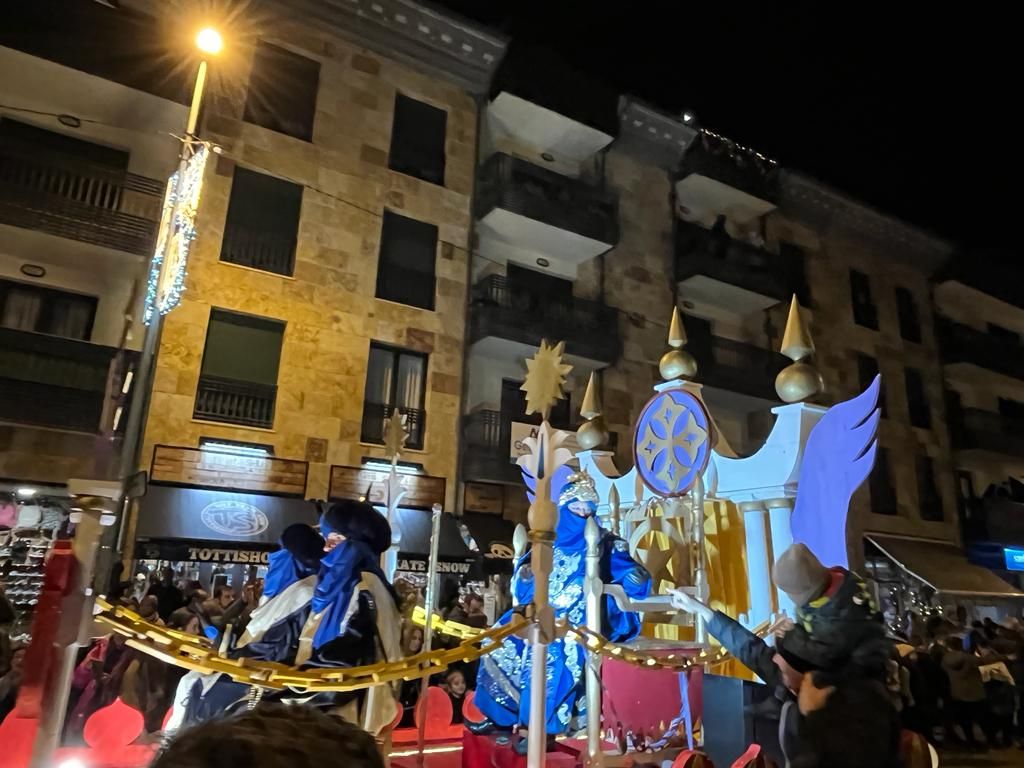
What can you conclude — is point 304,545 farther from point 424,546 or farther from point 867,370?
point 867,370

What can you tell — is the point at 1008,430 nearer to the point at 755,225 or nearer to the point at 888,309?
the point at 888,309

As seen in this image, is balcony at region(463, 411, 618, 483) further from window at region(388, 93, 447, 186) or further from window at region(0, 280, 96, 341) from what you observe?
window at region(0, 280, 96, 341)

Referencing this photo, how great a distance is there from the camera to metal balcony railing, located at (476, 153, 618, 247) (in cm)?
1450

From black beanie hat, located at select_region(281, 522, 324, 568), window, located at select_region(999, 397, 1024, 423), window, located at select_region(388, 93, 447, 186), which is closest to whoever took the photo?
black beanie hat, located at select_region(281, 522, 324, 568)

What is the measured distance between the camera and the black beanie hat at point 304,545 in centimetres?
419

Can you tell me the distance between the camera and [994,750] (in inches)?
316

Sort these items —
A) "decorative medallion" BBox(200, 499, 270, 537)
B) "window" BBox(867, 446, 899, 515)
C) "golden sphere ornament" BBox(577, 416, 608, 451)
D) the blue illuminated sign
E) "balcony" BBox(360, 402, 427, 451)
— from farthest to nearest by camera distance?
the blue illuminated sign
"window" BBox(867, 446, 899, 515)
"balcony" BBox(360, 402, 427, 451)
"decorative medallion" BBox(200, 499, 270, 537)
"golden sphere ornament" BBox(577, 416, 608, 451)

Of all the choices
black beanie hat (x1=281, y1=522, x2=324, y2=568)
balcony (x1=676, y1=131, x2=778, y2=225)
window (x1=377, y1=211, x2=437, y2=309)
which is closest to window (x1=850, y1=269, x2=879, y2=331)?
balcony (x1=676, y1=131, x2=778, y2=225)

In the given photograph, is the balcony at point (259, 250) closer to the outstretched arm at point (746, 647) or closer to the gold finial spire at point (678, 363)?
the gold finial spire at point (678, 363)

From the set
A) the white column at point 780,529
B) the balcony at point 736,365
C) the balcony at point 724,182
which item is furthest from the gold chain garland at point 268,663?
the balcony at point 724,182

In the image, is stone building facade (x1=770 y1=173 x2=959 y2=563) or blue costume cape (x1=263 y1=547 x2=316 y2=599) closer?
blue costume cape (x1=263 y1=547 x2=316 y2=599)

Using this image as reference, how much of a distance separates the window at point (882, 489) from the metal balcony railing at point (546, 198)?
966 cm

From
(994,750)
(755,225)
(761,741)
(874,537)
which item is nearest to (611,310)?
(755,225)

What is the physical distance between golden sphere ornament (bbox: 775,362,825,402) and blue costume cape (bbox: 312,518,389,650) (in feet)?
9.83
